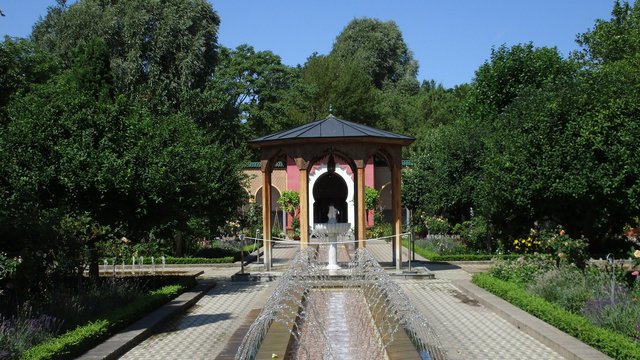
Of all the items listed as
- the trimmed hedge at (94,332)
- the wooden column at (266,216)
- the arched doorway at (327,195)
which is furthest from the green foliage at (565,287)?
the arched doorway at (327,195)

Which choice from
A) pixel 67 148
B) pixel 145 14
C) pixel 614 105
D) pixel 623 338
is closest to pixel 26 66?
pixel 145 14

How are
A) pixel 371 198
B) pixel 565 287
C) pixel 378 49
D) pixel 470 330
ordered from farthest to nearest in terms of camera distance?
1. pixel 378 49
2. pixel 371 198
3. pixel 565 287
4. pixel 470 330

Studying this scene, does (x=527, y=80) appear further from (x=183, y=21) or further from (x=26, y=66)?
(x=26, y=66)

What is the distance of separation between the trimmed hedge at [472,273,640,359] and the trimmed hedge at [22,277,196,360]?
236 inches

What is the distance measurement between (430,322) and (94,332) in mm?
5117

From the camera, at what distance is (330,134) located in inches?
706

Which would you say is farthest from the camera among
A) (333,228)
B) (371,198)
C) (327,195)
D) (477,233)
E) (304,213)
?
(327,195)

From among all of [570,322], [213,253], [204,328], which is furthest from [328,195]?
[570,322]

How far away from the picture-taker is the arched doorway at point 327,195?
130ft

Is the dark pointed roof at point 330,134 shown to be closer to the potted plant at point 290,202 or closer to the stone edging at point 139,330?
the stone edging at point 139,330

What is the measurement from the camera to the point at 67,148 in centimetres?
1348

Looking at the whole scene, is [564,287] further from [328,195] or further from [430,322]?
[328,195]

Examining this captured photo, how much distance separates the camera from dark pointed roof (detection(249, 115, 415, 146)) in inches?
701

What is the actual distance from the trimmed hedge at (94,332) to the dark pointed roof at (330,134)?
19.6ft
